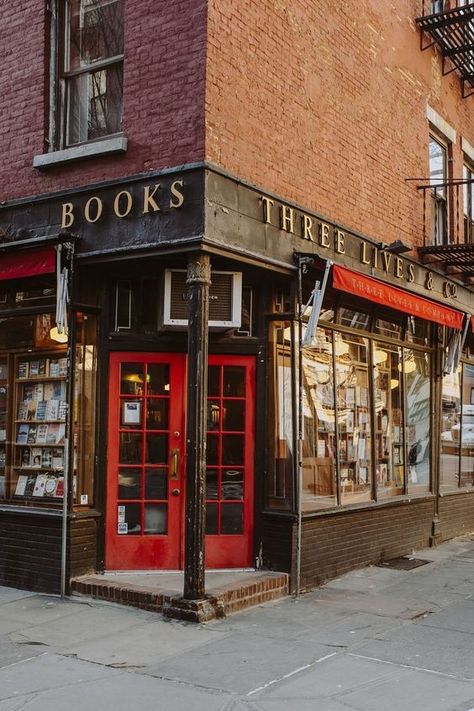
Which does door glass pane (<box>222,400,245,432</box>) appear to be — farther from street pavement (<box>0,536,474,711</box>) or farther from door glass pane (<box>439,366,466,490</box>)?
door glass pane (<box>439,366,466,490</box>)

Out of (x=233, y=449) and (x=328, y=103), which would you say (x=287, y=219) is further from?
(x=233, y=449)

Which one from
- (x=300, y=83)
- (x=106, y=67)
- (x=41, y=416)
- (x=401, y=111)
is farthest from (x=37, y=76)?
(x=401, y=111)

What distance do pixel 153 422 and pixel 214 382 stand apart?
2.67 feet

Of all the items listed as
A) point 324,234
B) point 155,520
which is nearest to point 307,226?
point 324,234

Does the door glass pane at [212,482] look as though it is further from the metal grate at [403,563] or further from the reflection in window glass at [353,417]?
the metal grate at [403,563]

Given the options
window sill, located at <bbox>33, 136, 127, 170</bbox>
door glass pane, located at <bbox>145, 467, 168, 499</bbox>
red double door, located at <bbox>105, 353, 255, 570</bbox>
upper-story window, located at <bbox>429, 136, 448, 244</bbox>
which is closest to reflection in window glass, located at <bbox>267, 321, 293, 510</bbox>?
red double door, located at <bbox>105, 353, 255, 570</bbox>

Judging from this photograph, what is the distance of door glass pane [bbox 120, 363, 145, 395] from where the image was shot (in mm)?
8695

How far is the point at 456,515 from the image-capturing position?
1267cm

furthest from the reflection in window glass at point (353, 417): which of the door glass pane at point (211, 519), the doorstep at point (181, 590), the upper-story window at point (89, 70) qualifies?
the upper-story window at point (89, 70)

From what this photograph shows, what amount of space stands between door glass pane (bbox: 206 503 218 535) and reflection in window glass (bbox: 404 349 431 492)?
3.85 meters

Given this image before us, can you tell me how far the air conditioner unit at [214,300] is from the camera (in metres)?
8.33

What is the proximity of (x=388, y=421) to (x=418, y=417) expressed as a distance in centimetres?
101

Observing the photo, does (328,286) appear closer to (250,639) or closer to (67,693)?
(250,639)

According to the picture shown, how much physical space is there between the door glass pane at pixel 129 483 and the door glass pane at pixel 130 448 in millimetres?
107
